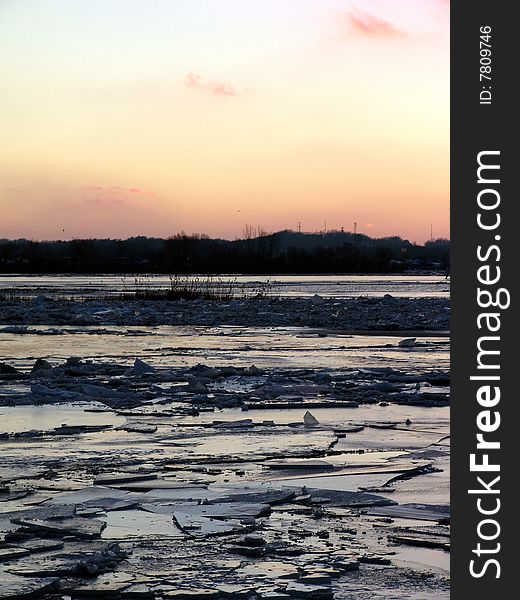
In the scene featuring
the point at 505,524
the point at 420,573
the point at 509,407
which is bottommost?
the point at 420,573

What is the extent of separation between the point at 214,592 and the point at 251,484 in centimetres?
217

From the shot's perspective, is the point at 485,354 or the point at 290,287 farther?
the point at 290,287

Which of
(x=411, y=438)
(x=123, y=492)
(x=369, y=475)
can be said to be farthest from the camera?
(x=411, y=438)

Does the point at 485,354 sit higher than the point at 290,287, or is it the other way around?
the point at 485,354

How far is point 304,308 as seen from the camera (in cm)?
3141

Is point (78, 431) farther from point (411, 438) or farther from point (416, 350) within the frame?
point (416, 350)

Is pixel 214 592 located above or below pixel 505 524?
below

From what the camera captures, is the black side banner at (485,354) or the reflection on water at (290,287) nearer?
the black side banner at (485,354)

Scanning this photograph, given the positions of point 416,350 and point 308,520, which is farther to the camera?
point 416,350

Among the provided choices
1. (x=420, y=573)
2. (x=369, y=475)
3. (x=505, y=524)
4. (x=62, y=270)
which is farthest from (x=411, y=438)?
(x=62, y=270)

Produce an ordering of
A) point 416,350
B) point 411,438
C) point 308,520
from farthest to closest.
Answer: point 416,350
point 411,438
point 308,520

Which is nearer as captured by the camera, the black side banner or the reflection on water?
the black side banner

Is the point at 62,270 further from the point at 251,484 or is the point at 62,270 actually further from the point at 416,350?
the point at 251,484

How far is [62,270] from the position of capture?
10950 cm
